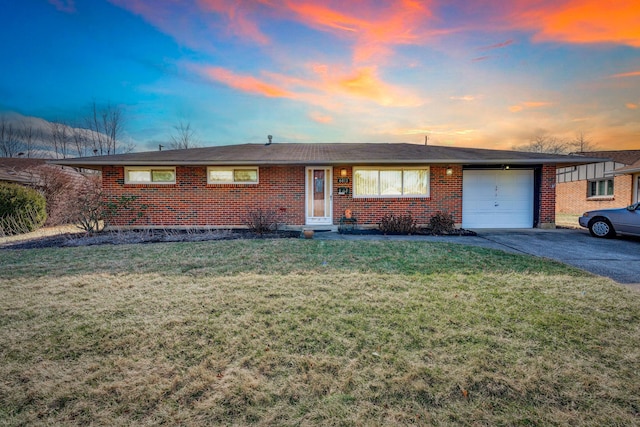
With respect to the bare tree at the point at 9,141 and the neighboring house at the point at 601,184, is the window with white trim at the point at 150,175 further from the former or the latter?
the bare tree at the point at 9,141

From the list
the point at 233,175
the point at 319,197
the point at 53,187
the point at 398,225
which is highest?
the point at 233,175

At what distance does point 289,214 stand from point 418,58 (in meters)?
7.52

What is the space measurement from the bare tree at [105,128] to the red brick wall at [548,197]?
3118 centimetres

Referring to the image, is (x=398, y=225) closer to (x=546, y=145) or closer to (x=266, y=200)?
(x=266, y=200)

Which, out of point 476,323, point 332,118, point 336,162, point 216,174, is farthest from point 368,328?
point 332,118

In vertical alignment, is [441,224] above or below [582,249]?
above

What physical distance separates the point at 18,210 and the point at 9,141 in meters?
23.9

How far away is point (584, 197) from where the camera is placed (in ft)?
60.7

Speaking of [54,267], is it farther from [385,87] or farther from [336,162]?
[385,87]

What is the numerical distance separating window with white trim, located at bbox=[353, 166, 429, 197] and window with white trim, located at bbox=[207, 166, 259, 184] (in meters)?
3.95

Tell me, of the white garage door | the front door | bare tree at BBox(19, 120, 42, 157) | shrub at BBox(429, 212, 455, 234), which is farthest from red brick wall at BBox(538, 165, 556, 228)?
bare tree at BBox(19, 120, 42, 157)

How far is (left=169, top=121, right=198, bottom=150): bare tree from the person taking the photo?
2752cm

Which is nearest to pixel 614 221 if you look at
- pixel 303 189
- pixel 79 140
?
pixel 303 189

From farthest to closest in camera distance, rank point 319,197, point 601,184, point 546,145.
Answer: point 546,145 < point 601,184 < point 319,197
